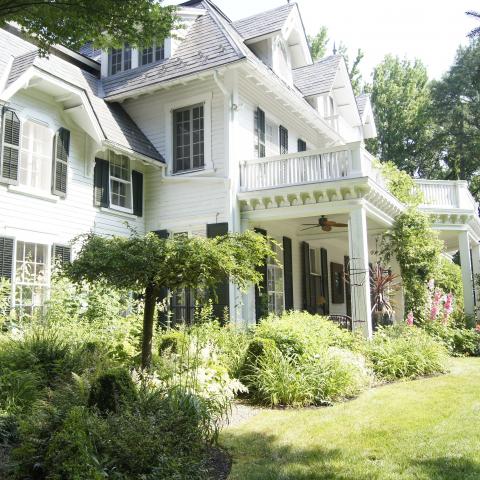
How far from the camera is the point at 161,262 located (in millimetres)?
6242

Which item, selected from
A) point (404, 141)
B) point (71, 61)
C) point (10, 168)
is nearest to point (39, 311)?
point (10, 168)

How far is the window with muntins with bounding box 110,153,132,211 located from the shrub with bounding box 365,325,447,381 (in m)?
7.15

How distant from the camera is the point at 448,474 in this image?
171 inches

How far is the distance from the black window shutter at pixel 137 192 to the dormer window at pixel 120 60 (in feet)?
12.2

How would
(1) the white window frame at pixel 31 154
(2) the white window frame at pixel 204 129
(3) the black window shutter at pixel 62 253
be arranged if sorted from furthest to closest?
(2) the white window frame at pixel 204 129, (3) the black window shutter at pixel 62 253, (1) the white window frame at pixel 31 154

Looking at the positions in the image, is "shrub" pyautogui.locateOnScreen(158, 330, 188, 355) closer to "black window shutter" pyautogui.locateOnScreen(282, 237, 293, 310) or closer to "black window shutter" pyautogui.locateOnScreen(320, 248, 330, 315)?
"black window shutter" pyautogui.locateOnScreen(282, 237, 293, 310)

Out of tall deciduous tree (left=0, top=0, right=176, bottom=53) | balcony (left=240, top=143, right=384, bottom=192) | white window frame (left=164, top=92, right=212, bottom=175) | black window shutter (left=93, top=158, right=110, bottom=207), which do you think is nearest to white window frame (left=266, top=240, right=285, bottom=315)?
balcony (left=240, top=143, right=384, bottom=192)

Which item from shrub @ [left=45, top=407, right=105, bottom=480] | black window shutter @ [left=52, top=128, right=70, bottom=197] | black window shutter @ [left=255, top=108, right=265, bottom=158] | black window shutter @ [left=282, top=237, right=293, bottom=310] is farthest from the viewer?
black window shutter @ [left=282, top=237, right=293, bottom=310]

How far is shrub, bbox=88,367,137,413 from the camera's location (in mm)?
4629

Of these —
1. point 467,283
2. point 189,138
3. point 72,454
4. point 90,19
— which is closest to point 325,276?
point 467,283

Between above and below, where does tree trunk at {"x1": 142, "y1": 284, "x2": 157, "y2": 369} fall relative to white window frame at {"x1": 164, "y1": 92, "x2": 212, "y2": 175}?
below

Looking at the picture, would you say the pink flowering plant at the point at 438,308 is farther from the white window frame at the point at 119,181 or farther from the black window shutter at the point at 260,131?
the white window frame at the point at 119,181

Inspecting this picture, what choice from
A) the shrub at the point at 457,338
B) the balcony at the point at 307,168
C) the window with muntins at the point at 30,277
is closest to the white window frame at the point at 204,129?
the balcony at the point at 307,168

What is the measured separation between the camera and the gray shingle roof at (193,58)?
41.3 feet
